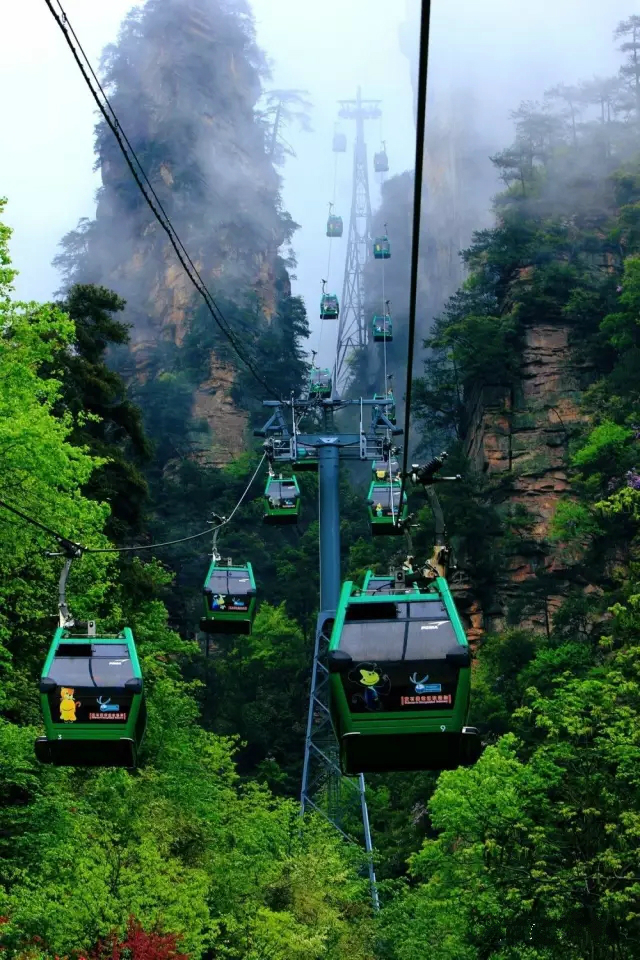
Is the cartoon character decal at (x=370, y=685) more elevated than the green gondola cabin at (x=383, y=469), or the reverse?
the green gondola cabin at (x=383, y=469)

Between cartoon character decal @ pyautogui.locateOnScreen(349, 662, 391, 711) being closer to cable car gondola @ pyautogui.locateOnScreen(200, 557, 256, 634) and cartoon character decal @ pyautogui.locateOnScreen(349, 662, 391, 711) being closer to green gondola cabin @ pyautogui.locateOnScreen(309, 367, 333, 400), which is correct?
cable car gondola @ pyautogui.locateOnScreen(200, 557, 256, 634)

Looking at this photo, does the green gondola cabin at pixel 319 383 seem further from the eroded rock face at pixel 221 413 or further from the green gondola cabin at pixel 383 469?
the eroded rock face at pixel 221 413

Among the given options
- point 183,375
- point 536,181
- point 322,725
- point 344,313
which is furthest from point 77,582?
point 344,313

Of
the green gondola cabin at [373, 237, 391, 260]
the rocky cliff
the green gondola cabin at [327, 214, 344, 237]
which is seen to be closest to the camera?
the green gondola cabin at [373, 237, 391, 260]

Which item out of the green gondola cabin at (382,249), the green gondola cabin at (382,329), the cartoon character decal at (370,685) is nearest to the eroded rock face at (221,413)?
the green gondola cabin at (382,249)

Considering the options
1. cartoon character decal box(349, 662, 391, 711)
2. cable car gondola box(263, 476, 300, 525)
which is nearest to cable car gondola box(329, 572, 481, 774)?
cartoon character decal box(349, 662, 391, 711)

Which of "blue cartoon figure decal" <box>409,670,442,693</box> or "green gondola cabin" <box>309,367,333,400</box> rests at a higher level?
"green gondola cabin" <box>309,367,333,400</box>

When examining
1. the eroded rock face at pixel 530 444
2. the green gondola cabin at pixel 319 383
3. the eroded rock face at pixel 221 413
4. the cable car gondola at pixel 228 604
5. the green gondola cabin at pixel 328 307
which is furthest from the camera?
the eroded rock face at pixel 221 413
